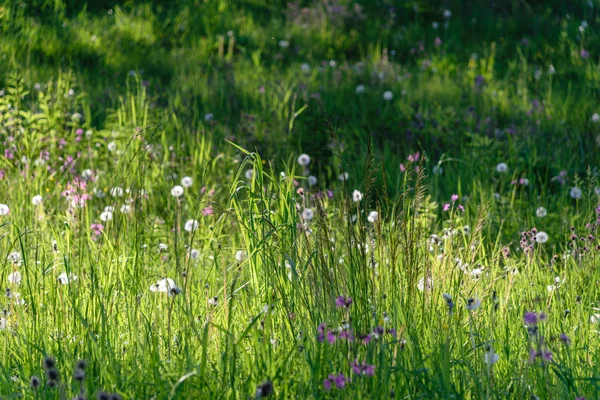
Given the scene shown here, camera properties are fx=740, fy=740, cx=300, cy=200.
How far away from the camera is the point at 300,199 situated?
4.19 m

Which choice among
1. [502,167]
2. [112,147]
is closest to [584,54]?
[502,167]

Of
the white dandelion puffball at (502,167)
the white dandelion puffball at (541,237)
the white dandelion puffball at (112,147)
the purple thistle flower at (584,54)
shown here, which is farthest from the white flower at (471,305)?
the purple thistle flower at (584,54)

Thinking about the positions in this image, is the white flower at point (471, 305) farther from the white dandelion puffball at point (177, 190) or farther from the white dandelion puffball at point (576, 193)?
the white dandelion puffball at point (177, 190)

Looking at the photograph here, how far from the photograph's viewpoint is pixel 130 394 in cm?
192

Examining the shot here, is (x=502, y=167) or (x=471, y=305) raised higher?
(x=471, y=305)

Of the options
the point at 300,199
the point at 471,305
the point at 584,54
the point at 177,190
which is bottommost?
the point at 300,199

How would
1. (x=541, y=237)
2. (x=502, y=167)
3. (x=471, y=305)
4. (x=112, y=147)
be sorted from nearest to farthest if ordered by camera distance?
(x=471, y=305), (x=541, y=237), (x=502, y=167), (x=112, y=147)

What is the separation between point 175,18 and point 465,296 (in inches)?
247

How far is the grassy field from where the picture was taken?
209 cm

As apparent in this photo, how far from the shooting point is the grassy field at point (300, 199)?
6.86 feet

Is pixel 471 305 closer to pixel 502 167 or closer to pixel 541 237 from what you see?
pixel 541 237

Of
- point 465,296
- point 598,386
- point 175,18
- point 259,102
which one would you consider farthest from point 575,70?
point 598,386

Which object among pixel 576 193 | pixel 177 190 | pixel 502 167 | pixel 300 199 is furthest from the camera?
pixel 502 167

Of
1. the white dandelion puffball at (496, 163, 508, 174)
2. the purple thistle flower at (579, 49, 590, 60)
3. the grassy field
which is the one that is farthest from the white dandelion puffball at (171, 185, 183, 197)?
the purple thistle flower at (579, 49, 590, 60)
